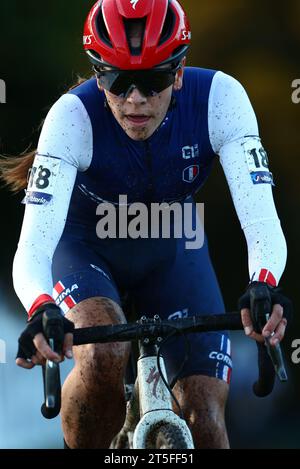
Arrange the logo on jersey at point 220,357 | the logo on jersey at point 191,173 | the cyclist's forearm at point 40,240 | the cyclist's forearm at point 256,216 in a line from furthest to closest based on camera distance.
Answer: the logo on jersey at point 191,173 < the logo on jersey at point 220,357 < the cyclist's forearm at point 256,216 < the cyclist's forearm at point 40,240

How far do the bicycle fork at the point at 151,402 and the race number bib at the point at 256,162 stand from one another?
0.95 metres

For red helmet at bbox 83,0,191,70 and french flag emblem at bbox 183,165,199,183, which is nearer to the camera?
red helmet at bbox 83,0,191,70

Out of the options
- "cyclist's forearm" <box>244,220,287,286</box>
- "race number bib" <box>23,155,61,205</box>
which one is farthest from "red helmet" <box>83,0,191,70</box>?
"cyclist's forearm" <box>244,220,287,286</box>

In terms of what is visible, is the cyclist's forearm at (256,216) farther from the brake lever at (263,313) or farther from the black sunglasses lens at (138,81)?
the black sunglasses lens at (138,81)

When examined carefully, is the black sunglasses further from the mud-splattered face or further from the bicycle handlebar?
the bicycle handlebar

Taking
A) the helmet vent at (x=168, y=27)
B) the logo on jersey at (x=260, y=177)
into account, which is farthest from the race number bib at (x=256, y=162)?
the helmet vent at (x=168, y=27)

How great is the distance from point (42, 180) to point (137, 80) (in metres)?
0.57

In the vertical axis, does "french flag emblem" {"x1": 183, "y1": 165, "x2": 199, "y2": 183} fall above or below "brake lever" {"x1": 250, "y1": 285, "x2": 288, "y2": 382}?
above

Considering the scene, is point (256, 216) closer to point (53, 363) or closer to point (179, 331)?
point (179, 331)

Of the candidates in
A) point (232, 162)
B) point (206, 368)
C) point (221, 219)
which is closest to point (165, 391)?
point (206, 368)

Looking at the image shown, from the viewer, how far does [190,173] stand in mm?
5488

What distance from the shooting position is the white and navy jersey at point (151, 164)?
16.1 feet

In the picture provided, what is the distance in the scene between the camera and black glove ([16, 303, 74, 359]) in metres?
4.25
